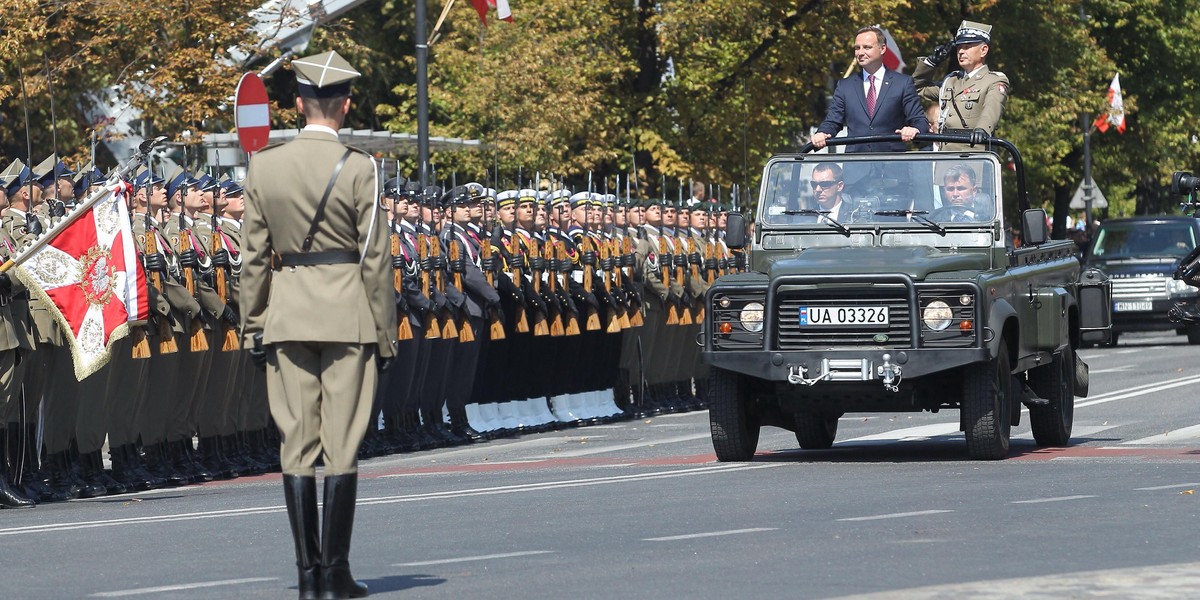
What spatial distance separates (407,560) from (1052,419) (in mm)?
7563

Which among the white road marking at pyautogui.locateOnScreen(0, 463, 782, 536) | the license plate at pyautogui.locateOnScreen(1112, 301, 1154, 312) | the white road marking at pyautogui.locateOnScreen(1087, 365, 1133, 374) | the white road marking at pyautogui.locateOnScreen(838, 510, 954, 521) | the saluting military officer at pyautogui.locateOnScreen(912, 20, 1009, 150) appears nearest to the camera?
the white road marking at pyautogui.locateOnScreen(838, 510, 954, 521)

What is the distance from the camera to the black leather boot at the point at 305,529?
28.6ft

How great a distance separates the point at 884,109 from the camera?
650 inches

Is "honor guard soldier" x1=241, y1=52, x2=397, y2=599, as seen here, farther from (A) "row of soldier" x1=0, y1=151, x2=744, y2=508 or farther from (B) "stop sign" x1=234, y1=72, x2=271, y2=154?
(B) "stop sign" x1=234, y1=72, x2=271, y2=154

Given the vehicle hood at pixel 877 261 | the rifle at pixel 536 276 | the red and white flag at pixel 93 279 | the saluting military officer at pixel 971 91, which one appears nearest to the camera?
the red and white flag at pixel 93 279

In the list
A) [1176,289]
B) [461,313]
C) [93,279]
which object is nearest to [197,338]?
[93,279]

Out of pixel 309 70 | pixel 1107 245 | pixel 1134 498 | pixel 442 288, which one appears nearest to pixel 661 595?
pixel 309 70

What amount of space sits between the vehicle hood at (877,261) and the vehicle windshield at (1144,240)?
2054 centimetres

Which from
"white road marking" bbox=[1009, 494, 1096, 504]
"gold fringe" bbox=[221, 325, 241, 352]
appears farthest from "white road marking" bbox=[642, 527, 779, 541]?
"gold fringe" bbox=[221, 325, 241, 352]

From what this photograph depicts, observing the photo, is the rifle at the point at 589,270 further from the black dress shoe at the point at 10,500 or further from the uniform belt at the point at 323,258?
the uniform belt at the point at 323,258

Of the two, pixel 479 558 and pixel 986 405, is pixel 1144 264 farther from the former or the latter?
pixel 479 558

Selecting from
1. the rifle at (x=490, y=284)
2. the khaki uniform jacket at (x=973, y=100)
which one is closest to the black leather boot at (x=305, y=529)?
the khaki uniform jacket at (x=973, y=100)

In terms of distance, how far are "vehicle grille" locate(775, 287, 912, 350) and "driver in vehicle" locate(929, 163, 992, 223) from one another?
1.33 m

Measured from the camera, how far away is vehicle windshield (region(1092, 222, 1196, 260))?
115ft
